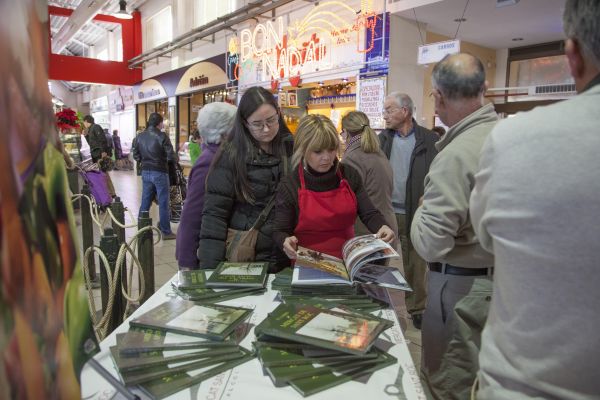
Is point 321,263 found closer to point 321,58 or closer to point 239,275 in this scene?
point 239,275

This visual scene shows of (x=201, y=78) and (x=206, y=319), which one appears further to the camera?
(x=201, y=78)

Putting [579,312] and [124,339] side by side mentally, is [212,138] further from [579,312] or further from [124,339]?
[579,312]

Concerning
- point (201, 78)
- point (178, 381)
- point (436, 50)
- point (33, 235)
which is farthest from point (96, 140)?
point (33, 235)

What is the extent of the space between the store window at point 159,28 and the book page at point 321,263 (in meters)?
13.9

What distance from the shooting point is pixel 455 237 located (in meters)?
1.62

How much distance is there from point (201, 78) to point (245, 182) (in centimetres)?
1038

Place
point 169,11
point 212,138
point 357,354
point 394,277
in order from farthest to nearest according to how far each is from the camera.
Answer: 1. point 169,11
2. point 212,138
3. point 394,277
4. point 357,354

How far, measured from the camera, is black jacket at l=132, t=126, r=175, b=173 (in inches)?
228

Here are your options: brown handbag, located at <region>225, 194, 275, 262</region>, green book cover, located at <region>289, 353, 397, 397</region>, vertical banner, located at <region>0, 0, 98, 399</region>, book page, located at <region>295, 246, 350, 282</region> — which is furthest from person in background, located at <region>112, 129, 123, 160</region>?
vertical banner, located at <region>0, 0, 98, 399</region>

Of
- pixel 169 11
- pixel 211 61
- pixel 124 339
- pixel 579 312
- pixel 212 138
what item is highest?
pixel 169 11

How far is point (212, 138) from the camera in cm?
233

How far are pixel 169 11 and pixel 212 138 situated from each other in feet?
43.2

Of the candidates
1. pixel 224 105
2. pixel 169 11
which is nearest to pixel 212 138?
pixel 224 105

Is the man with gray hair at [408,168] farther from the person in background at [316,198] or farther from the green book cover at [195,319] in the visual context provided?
the green book cover at [195,319]
